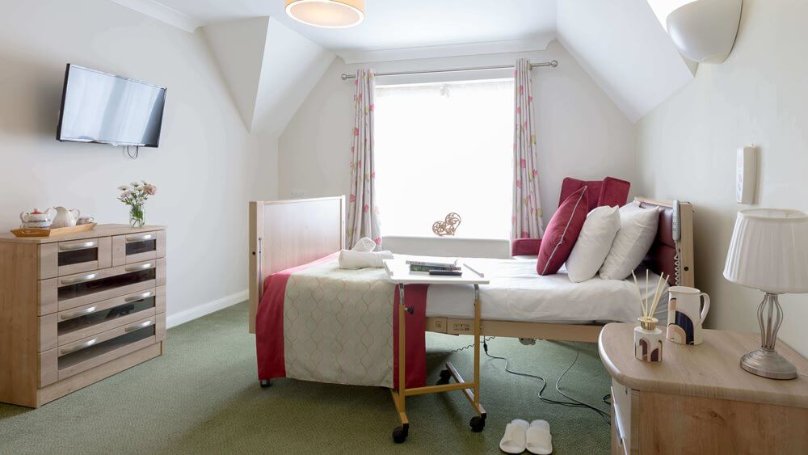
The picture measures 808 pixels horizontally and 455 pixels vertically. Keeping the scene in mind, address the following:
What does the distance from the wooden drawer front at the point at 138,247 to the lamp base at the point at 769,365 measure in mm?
3036

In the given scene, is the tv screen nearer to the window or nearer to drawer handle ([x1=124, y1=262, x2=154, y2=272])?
drawer handle ([x1=124, y1=262, x2=154, y2=272])

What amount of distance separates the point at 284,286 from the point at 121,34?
2.26m

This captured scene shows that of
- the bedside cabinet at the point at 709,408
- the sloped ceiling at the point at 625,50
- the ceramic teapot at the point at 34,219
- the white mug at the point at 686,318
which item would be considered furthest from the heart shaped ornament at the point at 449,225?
the bedside cabinet at the point at 709,408

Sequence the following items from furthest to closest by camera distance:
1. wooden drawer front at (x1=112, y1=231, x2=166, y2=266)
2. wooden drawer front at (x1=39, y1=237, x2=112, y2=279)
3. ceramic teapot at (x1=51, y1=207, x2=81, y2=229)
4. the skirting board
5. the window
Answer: the window < the skirting board < wooden drawer front at (x1=112, y1=231, x2=166, y2=266) < ceramic teapot at (x1=51, y1=207, x2=81, y2=229) < wooden drawer front at (x1=39, y1=237, x2=112, y2=279)

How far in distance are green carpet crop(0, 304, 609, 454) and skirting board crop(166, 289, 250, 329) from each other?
78 cm

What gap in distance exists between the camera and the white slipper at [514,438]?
2.09 meters

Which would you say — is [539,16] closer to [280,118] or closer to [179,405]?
[280,118]

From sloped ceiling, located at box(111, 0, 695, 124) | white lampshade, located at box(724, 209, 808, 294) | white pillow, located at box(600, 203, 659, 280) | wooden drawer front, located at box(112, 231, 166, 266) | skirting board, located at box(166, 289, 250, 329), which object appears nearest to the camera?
Result: white lampshade, located at box(724, 209, 808, 294)

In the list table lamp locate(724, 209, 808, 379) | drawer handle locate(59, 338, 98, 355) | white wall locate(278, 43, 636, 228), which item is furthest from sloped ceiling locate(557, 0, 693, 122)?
drawer handle locate(59, 338, 98, 355)

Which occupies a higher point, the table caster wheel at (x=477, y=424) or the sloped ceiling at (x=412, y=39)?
the sloped ceiling at (x=412, y=39)

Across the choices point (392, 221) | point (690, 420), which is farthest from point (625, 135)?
point (690, 420)

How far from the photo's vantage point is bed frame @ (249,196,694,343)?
2090 mm

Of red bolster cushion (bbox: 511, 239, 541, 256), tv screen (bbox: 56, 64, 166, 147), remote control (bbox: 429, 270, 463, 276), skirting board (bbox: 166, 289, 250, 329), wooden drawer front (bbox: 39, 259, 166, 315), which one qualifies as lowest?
skirting board (bbox: 166, 289, 250, 329)

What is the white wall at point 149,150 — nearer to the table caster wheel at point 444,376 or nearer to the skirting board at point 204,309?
the skirting board at point 204,309
